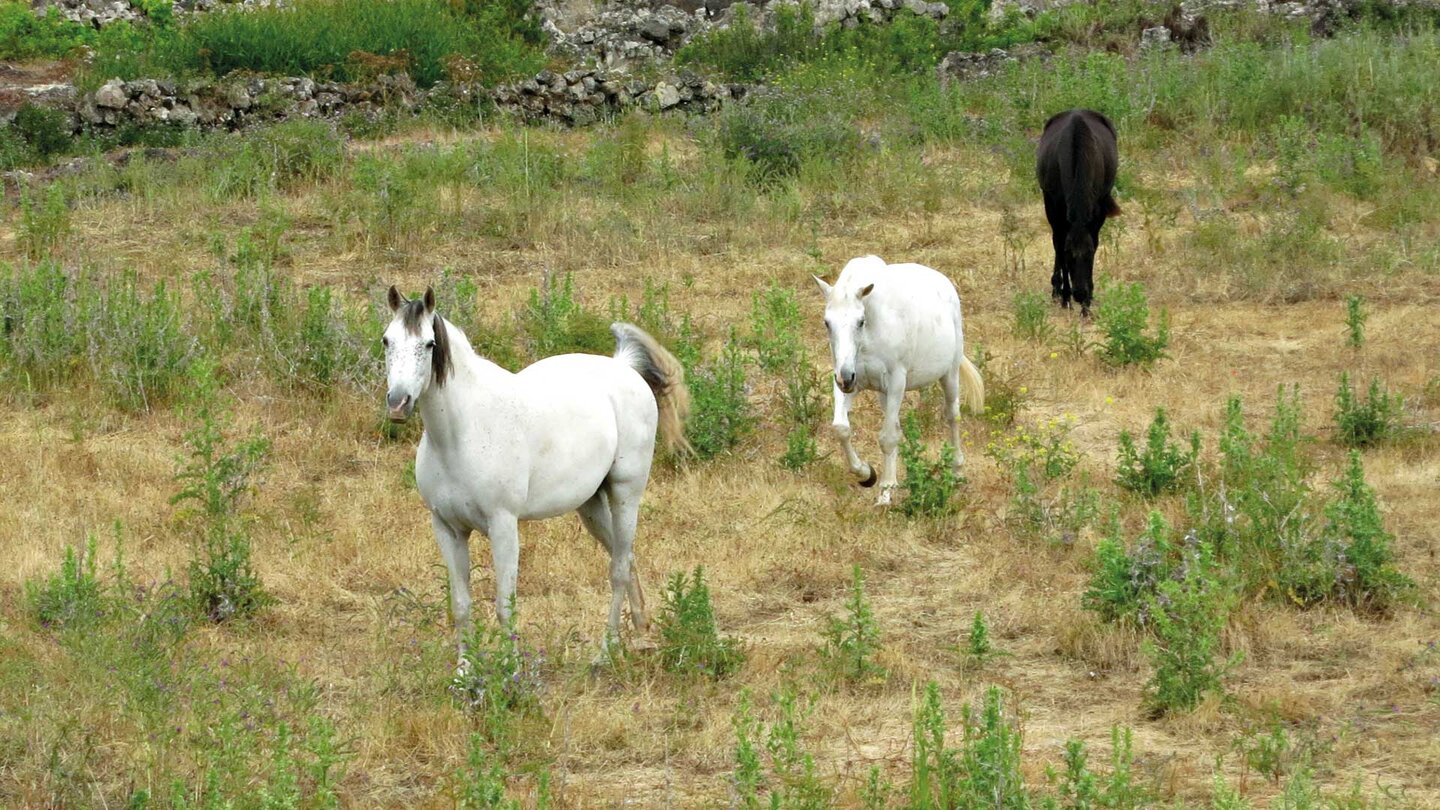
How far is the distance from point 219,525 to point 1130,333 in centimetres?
610

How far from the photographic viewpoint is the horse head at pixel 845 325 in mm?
Result: 8586

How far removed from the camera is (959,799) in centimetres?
488

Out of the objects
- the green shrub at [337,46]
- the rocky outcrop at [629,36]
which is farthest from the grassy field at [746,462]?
the rocky outcrop at [629,36]

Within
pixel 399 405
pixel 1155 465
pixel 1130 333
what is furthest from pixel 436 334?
pixel 1130 333

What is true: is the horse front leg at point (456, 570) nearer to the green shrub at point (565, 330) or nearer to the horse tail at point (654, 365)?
the horse tail at point (654, 365)

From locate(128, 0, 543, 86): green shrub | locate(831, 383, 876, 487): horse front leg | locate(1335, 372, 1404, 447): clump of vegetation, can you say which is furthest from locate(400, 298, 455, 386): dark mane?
locate(128, 0, 543, 86): green shrub

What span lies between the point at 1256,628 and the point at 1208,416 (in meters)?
3.52

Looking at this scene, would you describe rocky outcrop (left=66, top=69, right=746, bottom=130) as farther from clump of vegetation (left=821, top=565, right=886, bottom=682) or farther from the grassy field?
clump of vegetation (left=821, top=565, right=886, bottom=682)

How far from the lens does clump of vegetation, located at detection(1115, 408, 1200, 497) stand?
834 centimetres

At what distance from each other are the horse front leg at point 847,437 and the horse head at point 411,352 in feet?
10.6

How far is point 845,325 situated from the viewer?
8.61 metres

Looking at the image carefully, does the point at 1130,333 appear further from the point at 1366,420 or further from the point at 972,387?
the point at 1366,420

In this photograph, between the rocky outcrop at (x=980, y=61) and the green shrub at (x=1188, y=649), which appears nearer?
the green shrub at (x=1188, y=649)

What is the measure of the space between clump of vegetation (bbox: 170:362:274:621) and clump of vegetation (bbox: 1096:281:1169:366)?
549 cm
